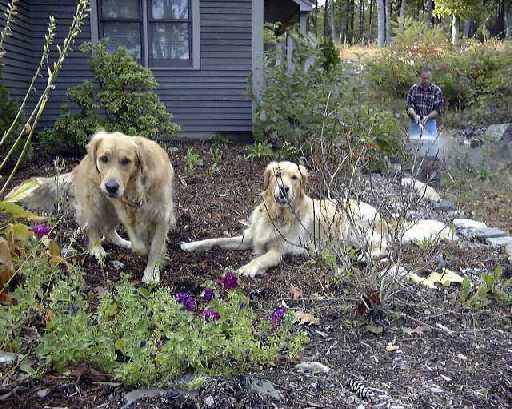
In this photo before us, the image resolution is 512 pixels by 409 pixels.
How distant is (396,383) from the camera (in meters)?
2.71

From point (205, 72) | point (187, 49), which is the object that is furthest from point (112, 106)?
Answer: point (187, 49)

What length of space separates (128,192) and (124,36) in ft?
25.5

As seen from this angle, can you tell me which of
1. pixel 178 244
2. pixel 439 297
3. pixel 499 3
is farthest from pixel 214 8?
pixel 499 3

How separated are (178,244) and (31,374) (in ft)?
9.39

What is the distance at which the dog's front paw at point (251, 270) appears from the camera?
4453 millimetres

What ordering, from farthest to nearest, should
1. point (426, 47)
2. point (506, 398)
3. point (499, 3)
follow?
point (499, 3)
point (426, 47)
point (506, 398)

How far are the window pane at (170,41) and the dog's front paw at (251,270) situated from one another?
304 inches

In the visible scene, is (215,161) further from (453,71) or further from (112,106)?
(453,71)

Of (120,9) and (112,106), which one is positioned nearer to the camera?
(112,106)

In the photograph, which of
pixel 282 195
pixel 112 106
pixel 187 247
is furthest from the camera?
pixel 112 106

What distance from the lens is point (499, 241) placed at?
5812mm

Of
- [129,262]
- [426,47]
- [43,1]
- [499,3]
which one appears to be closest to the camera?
[129,262]

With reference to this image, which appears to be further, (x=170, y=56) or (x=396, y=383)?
(x=170, y=56)

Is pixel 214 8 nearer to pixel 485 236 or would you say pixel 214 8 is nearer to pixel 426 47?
pixel 485 236
